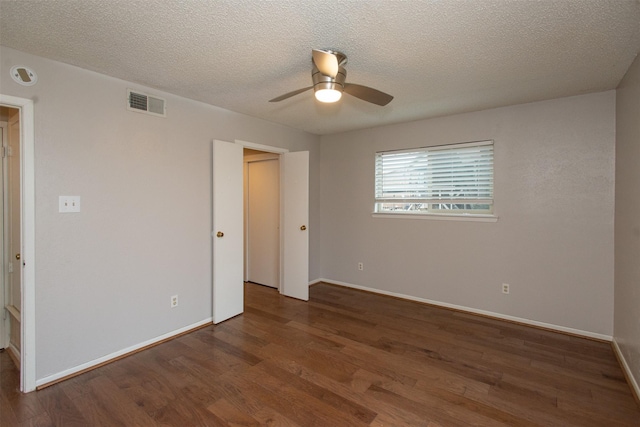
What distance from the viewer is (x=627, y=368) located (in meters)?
2.36

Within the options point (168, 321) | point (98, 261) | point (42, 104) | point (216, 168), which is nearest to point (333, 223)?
point (216, 168)

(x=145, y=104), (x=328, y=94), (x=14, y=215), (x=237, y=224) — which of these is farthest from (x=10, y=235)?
(x=328, y=94)

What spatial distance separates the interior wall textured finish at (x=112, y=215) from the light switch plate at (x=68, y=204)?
0.03 m

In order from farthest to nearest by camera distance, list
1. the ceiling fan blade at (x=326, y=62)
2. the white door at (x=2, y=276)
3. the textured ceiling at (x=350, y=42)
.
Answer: the white door at (x=2, y=276) < the ceiling fan blade at (x=326, y=62) < the textured ceiling at (x=350, y=42)

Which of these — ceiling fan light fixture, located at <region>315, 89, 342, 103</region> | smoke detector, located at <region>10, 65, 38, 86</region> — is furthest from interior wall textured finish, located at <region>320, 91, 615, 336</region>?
smoke detector, located at <region>10, 65, 38, 86</region>

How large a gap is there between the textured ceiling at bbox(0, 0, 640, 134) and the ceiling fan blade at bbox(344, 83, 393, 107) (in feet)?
0.80

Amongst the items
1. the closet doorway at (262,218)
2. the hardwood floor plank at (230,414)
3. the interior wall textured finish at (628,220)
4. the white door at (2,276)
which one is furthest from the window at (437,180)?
the white door at (2,276)

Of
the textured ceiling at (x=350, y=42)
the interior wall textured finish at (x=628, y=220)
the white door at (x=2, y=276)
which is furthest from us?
the white door at (x=2, y=276)

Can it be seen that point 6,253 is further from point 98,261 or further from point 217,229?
point 217,229

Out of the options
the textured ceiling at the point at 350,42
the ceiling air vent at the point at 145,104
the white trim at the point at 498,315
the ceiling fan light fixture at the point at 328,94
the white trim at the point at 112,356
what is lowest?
the white trim at the point at 112,356

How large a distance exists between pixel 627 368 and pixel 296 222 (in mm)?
3449

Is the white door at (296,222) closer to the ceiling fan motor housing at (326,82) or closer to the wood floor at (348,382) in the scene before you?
the wood floor at (348,382)

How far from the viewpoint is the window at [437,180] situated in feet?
11.7

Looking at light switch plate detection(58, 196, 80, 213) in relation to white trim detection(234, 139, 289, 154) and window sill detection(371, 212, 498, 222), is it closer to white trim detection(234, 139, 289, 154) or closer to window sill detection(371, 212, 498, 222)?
white trim detection(234, 139, 289, 154)
